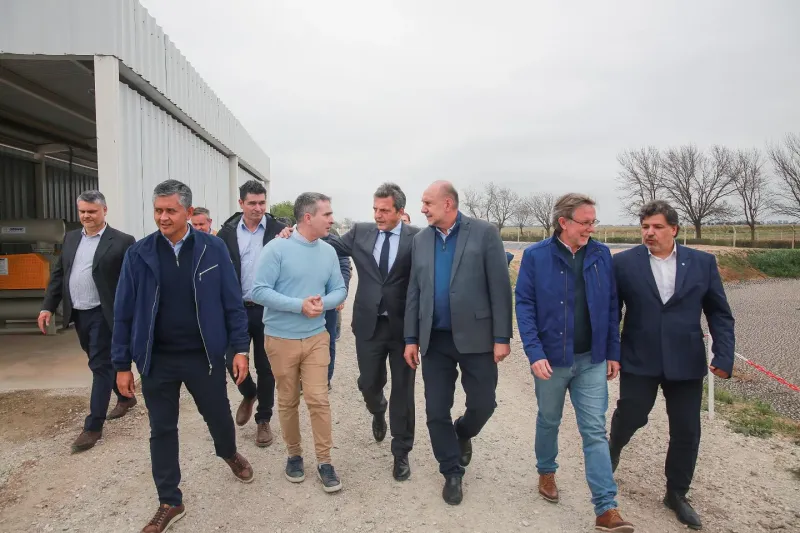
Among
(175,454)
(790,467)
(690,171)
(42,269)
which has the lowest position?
(790,467)

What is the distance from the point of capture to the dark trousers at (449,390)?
3.54m

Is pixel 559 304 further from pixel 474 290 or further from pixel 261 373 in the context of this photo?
pixel 261 373

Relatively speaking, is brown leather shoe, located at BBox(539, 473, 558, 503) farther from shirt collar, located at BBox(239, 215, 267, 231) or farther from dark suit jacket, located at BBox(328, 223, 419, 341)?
shirt collar, located at BBox(239, 215, 267, 231)

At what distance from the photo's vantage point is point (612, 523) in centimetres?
303

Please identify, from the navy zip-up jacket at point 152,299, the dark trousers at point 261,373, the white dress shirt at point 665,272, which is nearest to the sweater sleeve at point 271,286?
the navy zip-up jacket at point 152,299

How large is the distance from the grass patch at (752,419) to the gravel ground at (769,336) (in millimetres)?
1213

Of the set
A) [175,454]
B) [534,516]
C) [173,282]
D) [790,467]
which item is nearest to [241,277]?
[173,282]

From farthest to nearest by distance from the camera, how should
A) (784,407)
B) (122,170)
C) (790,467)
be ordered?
(784,407)
(122,170)
(790,467)

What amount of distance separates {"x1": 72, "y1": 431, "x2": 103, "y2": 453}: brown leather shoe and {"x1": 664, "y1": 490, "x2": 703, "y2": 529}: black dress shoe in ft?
14.8

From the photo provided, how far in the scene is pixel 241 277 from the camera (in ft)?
15.3

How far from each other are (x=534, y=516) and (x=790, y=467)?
95.1 inches

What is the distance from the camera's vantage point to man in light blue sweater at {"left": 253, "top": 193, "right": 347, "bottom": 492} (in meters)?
3.64

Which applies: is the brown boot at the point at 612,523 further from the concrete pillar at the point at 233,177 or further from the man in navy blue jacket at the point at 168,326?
the concrete pillar at the point at 233,177

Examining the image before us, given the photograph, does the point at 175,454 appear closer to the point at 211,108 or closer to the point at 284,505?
the point at 284,505
